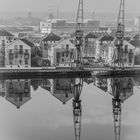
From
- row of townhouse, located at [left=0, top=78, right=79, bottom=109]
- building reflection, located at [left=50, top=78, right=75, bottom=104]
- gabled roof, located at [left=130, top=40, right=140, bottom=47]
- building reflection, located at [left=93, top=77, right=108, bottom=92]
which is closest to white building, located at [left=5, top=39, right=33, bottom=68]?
row of townhouse, located at [left=0, top=78, right=79, bottom=109]

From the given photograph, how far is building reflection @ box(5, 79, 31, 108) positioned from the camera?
19.0 ft

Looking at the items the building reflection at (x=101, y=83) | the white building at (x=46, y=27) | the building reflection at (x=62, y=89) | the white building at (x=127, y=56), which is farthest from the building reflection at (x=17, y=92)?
the white building at (x=46, y=27)

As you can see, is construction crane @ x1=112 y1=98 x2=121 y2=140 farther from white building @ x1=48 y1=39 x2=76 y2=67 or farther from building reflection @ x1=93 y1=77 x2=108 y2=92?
white building @ x1=48 y1=39 x2=76 y2=67

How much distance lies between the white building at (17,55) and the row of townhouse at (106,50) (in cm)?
198

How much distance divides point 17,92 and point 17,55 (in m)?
2.36

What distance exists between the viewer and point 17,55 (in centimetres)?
873

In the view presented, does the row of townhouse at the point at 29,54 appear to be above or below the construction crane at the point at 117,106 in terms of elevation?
above

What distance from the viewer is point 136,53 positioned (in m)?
9.98

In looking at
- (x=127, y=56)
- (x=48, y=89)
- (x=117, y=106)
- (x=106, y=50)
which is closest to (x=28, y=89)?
(x=48, y=89)

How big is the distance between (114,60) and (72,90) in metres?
2.79

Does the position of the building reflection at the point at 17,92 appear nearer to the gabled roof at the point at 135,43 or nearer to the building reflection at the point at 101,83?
the building reflection at the point at 101,83

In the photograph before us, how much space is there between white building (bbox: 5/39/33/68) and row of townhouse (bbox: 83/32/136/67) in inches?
78.1

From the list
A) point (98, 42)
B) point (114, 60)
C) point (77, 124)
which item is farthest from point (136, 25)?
point (77, 124)

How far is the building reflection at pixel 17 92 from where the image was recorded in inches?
228
